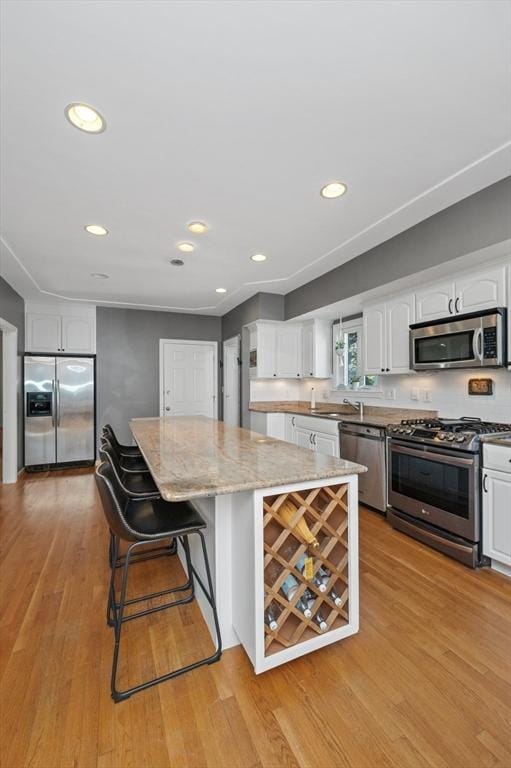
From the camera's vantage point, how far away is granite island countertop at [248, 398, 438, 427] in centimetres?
339

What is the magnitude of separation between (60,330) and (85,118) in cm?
417

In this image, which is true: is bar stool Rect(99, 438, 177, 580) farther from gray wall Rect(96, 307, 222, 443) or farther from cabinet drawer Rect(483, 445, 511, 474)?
gray wall Rect(96, 307, 222, 443)

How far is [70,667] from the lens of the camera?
151 cm

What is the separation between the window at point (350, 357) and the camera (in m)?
4.41

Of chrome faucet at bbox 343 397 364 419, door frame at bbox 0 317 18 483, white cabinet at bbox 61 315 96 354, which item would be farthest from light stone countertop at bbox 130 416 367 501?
white cabinet at bbox 61 315 96 354

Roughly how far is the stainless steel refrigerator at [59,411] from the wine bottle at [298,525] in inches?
182

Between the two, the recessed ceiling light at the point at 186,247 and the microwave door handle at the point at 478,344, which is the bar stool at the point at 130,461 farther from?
the microwave door handle at the point at 478,344

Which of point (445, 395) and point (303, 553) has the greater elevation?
point (445, 395)

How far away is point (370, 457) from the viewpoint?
3.26 meters

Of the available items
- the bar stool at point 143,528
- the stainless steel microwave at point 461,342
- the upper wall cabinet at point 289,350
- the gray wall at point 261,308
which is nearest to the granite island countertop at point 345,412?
the upper wall cabinet at point 289,350

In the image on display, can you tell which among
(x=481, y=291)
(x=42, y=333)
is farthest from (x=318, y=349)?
(x=42, y=333)

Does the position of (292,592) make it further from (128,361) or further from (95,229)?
(128,361)

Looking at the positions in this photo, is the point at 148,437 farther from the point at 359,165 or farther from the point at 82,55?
the point at 359,165

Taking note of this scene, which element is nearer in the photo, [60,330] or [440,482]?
[440,482]
